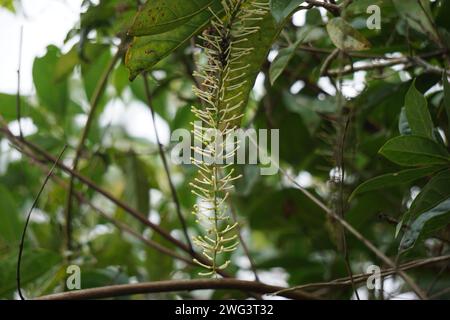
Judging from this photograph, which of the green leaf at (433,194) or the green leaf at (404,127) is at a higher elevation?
the green leaf at (404,127)

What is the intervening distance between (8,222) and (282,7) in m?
0.82

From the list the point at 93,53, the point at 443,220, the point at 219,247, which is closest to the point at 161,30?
the point at 219,247

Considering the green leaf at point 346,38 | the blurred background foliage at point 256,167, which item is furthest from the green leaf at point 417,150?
the blurred background foliage at point 256,167

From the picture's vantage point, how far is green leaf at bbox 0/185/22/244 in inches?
54.4

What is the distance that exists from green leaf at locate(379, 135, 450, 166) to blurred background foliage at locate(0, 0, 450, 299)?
22cm

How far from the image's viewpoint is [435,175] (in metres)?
0.77

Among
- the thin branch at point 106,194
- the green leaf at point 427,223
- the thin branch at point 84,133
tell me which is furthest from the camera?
the thin branch at point 84,133

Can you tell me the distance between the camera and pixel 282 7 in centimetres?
76

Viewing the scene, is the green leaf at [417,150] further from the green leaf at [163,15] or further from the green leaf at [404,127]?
the green leaf at [163,15]

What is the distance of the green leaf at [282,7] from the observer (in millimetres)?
749

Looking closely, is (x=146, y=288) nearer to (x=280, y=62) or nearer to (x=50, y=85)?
(x=280, y=62)

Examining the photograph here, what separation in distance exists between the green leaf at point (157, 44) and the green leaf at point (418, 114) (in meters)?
0.23
